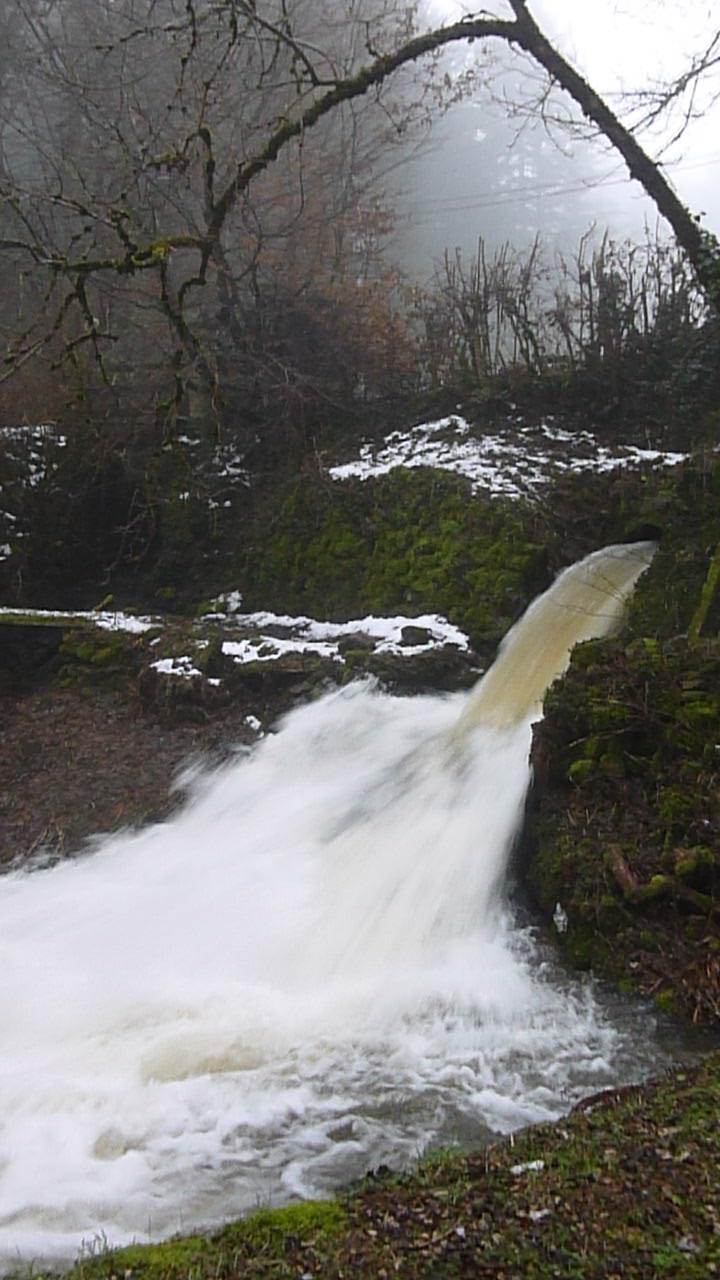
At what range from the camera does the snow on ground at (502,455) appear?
37.4ft

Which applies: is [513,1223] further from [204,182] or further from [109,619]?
[204,182]

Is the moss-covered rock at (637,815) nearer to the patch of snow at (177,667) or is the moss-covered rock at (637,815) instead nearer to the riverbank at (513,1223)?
the riverbank at (513,1223)

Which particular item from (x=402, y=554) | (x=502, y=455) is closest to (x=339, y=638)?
(x=402, y=554)

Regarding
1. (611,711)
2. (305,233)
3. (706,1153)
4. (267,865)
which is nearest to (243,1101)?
(706,1153)

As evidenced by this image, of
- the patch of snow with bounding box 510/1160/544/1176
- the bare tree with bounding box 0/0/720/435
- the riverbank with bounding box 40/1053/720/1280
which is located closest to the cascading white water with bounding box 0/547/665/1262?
the riverbank with bounding box 40/1053/720/1280

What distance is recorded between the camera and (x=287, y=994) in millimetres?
5324

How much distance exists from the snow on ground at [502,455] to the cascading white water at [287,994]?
3486mm

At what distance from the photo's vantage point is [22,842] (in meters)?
7.47

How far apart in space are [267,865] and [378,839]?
30.1 inches

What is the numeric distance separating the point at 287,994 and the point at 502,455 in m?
8.06

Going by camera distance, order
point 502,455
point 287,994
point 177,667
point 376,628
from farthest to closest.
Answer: point 502,455
point 376,628
point 177,667
point 287,994

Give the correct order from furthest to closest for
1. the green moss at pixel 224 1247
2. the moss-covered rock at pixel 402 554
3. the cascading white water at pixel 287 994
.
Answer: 1. the moss-covered rock at pixel 402 554
2. the cascading white water at pixel 287 994
3. the green moss at pixel 224 1247

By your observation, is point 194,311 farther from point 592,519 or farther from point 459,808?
point 459,808

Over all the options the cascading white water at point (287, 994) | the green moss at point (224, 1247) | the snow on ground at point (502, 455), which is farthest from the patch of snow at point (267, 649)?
the green moss at point (224, 1247)
